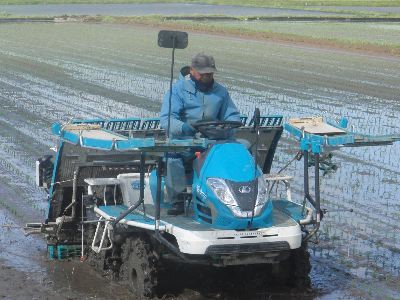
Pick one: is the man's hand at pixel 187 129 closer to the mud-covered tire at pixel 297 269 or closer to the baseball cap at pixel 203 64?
the baseball cap at pixel 203 64

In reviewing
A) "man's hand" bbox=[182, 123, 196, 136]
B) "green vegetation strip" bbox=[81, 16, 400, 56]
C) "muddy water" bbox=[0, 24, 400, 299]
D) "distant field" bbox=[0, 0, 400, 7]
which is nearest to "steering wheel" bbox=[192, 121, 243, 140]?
"man's hand" bbox=[182, 123, 196, 136]

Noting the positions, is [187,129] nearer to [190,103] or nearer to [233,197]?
[190,103]

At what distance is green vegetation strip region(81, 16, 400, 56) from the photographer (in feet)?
102

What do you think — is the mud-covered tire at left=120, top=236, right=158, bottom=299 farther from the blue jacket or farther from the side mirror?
the side mirror

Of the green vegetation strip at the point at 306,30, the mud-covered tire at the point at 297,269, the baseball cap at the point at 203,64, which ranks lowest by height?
the green vegetation strip at the point at 306,30

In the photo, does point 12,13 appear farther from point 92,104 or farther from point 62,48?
point 92,104

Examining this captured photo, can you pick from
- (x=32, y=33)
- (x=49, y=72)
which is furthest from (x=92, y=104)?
(x=32, y=33)

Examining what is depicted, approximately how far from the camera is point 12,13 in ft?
159

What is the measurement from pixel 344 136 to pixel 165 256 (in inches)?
65.0

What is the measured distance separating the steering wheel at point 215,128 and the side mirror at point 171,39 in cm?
62

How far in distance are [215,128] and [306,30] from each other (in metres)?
30.2

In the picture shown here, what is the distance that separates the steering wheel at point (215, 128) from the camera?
7.59 metres

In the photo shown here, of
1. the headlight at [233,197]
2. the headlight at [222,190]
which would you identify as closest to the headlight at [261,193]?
the headlight at [233,197]

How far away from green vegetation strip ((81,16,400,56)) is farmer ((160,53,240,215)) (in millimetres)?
21233
